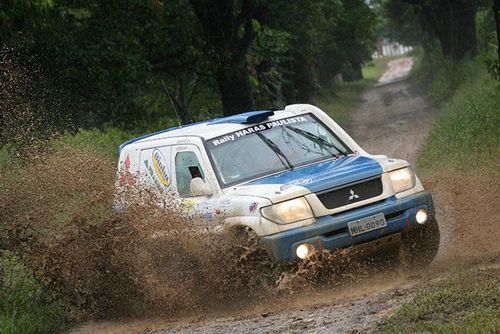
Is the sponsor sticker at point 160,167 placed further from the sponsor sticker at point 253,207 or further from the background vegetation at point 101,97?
the sponsor sticker at point 253,207

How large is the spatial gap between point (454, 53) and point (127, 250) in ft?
100

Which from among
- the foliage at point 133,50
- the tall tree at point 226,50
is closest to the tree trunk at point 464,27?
the foliage at point 133,50

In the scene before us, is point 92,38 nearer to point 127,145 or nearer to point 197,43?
point 197,43

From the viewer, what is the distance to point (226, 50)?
22.7m

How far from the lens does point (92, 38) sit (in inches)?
849

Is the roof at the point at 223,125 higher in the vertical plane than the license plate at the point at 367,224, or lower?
higher

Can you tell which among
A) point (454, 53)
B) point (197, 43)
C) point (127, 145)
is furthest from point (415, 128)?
point (127, 145)

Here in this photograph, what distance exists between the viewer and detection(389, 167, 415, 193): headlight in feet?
30.9

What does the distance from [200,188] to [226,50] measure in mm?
13270

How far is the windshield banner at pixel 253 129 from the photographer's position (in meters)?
10.1

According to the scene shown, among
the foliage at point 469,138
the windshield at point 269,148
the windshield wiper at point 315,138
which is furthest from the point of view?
the foliage at point 469,138

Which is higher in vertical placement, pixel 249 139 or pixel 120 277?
pixel 249 139

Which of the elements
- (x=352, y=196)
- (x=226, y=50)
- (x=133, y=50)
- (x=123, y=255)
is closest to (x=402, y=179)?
(x=352, y=196)

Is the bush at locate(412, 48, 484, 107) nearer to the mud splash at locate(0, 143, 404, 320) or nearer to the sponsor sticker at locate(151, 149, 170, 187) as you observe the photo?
the mud splash at locate(0, 143, 404, 320)
